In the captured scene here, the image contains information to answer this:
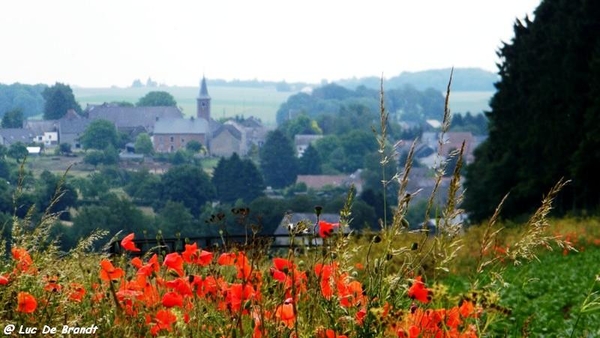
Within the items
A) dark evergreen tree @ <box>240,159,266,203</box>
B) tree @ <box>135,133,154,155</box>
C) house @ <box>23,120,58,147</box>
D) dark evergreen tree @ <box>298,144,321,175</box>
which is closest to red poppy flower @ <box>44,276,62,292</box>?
dark evergreen tree @ <box>240,159,266,203</box>

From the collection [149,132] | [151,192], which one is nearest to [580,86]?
[151,192]

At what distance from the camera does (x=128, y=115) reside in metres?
180

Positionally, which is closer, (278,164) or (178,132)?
(278,164)

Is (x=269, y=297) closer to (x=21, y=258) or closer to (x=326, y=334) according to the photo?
(x=326, y=334)

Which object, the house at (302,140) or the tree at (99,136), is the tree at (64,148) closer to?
the tree at (99,136)

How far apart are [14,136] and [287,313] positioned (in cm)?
12861

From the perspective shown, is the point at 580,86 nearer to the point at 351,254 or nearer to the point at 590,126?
the point at 590,126

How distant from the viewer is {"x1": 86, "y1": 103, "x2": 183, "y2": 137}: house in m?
175

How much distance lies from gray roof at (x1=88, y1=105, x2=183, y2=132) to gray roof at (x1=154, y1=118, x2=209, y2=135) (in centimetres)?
278

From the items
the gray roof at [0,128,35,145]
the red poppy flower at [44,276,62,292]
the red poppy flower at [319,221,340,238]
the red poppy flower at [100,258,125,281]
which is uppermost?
the red poppy flower at [319,221,340,238]

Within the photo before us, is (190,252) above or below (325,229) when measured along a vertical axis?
below

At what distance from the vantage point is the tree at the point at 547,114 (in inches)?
1222

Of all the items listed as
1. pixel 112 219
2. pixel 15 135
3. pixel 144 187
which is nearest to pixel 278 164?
pixel 15 135

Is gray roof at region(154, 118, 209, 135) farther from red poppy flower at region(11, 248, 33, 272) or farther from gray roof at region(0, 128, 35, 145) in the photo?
red poppy flower at region(11, 248, 33, 272)
